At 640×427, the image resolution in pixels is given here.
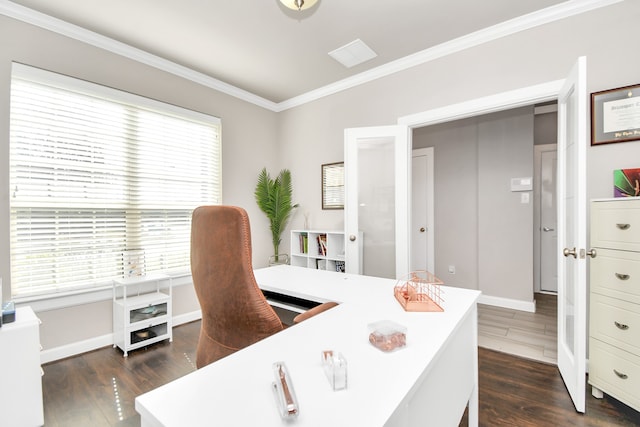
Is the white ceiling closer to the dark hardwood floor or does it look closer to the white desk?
the white desk

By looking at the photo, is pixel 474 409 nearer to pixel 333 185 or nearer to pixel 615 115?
pixel 615 115

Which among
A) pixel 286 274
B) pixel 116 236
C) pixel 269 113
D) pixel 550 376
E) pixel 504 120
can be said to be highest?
pixel 269 113

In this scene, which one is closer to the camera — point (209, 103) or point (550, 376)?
point (550, 376)

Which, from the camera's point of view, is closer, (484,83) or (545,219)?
(484,83)

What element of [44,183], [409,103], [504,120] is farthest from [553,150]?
[44,183]

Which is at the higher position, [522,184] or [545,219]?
[522,184]

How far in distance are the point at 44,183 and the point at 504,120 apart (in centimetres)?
488

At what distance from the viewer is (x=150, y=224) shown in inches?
120

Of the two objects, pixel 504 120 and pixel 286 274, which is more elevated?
pixel 504 120

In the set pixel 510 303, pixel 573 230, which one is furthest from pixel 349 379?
pixel 510 303

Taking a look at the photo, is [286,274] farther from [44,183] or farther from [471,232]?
[471,232]

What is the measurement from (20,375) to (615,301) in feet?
11.6

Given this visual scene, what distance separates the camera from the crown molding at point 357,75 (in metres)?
2.28

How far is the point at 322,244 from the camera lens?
12.0 ft
